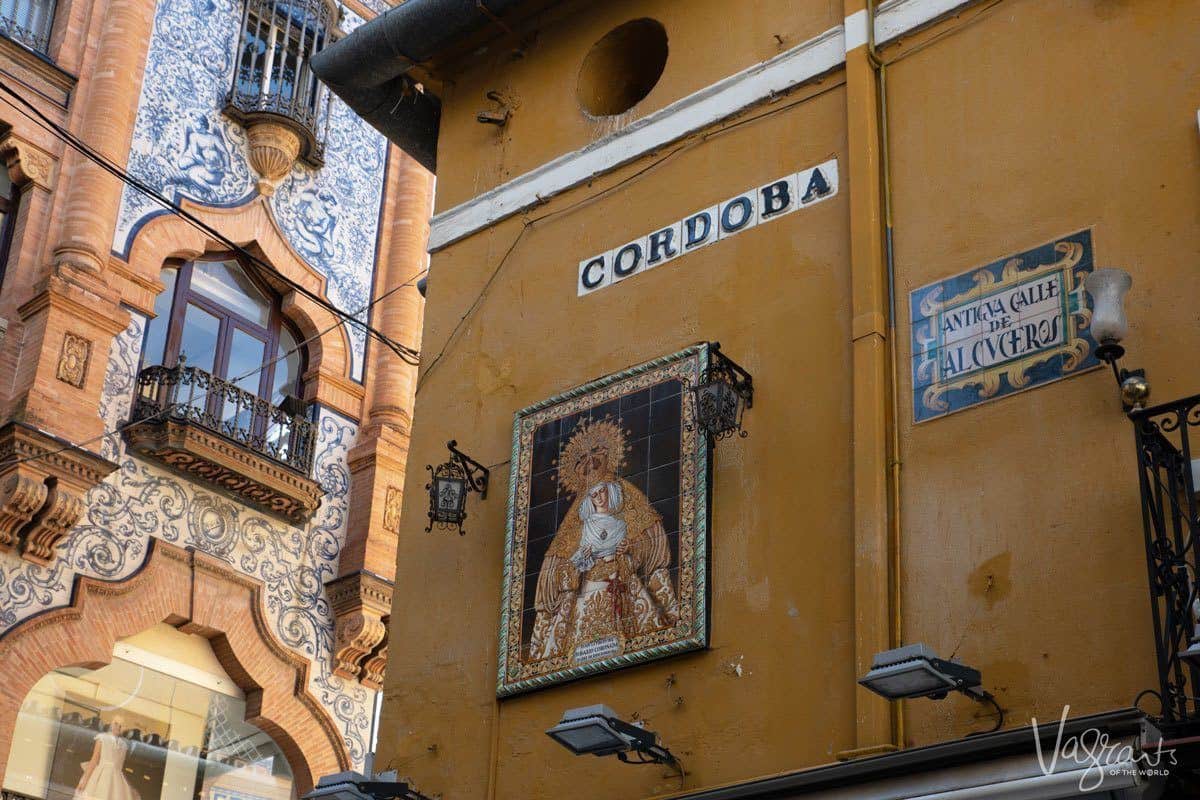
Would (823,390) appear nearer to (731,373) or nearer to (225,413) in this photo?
(731,373)

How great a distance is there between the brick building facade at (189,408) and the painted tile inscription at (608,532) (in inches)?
315

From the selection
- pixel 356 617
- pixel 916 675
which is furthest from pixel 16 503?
pixel 916 675

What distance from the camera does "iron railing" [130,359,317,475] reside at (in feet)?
57.0

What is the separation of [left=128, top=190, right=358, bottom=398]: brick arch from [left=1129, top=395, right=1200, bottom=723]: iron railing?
43.5 ft

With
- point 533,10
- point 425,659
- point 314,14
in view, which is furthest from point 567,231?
point 314,14

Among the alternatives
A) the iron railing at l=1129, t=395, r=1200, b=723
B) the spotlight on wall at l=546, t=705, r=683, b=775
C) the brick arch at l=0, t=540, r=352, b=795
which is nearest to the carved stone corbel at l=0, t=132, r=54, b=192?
the brick arch at l=0, t=540, r=352, b=795

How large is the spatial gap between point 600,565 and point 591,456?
68 cm

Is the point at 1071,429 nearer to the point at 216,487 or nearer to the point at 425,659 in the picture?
the point at 425,659

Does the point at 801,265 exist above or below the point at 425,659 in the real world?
above

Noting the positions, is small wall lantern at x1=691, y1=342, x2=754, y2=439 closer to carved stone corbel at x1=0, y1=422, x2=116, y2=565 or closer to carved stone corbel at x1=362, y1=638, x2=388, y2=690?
carved stone corbel at x1=0, y1=422, x2=116, y2=565

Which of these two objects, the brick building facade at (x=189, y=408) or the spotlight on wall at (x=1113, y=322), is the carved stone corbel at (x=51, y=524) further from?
the spotlight on wall at (x=1113, y=322)

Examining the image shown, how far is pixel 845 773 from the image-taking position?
6.92m

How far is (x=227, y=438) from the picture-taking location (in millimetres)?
17500

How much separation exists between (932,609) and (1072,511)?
2.58 feet
